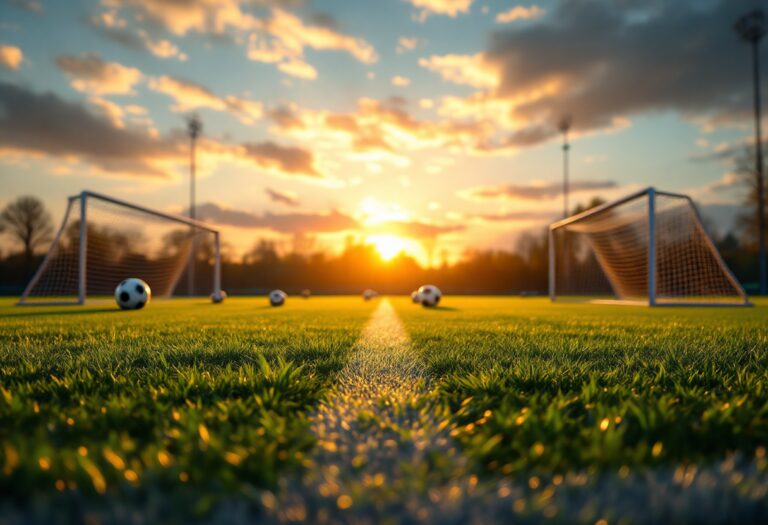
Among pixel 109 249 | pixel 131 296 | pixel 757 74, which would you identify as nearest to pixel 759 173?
pixel 757 74

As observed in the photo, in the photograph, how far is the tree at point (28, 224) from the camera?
1174 inches

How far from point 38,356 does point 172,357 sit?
0.95 metres

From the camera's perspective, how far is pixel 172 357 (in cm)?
287

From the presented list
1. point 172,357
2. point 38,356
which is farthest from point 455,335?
point 38,356

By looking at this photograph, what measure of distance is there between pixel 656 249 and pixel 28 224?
125ft

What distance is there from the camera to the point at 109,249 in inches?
705

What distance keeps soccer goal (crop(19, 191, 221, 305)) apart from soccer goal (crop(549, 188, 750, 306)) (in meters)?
16.2

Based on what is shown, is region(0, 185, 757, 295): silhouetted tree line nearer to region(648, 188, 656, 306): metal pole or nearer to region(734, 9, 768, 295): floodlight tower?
region(734, 9, 768, 295): floodlight tower

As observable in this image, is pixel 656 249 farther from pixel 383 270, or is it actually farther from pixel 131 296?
pixel 383 270

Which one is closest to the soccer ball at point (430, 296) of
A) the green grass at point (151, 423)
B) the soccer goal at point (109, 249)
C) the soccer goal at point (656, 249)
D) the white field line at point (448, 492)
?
the soccer goal at point (656, 249)

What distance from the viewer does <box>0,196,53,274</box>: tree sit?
1174 inches

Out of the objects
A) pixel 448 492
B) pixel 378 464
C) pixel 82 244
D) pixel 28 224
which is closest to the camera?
pixel 448 492

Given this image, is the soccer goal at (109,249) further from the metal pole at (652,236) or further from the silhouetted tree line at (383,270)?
the metal pole at (652,236)

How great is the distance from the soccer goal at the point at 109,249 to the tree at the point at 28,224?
15489 mm
